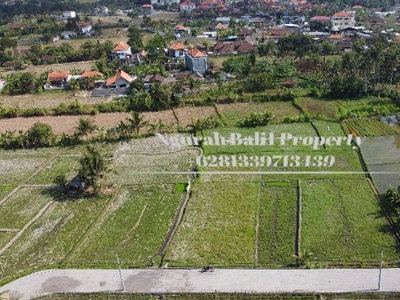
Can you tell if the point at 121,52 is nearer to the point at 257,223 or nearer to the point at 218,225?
the point at 218,225

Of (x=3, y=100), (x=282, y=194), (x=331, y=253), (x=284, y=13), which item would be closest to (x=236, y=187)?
(x=282, y=194)

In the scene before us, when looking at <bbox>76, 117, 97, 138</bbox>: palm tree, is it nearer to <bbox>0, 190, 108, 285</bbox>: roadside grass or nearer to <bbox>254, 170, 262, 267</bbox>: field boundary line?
<bbox>0, 190, 108, 285</bbox>: roadside grass

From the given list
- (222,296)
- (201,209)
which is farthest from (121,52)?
(222,296)

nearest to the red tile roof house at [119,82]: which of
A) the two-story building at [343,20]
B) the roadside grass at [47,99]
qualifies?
the roadside grass at [47,99]

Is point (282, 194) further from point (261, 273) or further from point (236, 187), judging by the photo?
point (261, 273)

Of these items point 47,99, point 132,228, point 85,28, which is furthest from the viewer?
point 85,28

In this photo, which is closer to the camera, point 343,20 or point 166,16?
point 343,20

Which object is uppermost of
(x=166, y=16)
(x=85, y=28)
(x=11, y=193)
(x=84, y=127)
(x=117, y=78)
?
(x=85, y=28)
